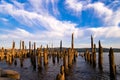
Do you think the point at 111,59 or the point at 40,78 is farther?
the point at 40,78

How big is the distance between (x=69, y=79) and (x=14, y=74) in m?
9.48

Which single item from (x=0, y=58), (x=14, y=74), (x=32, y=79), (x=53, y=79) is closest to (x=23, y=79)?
(x=32, y=79)

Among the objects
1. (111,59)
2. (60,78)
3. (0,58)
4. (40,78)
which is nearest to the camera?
(60,78)

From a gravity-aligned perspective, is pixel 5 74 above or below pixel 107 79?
above

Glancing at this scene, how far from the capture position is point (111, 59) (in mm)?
26234

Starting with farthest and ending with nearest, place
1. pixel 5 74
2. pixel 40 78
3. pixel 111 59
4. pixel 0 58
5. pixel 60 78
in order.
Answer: pixel 0 58 → pixel 40 78 → pixel 111 59 → pixel 5 74 → pixel 60 78

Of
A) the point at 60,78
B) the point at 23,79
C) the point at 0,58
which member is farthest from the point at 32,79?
the point at 0,58

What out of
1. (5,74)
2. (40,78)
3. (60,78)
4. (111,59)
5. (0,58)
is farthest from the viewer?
(0,58)

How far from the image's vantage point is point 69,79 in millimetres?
27641

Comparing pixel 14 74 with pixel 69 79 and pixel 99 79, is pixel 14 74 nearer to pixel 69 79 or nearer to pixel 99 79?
pixel 69 79

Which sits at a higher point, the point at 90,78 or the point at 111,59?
the point at 111,59

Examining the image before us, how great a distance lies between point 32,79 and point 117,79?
11680 mm

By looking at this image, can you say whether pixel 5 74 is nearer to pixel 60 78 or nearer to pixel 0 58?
pixel 60 78

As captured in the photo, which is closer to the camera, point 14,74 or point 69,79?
point 14,74
